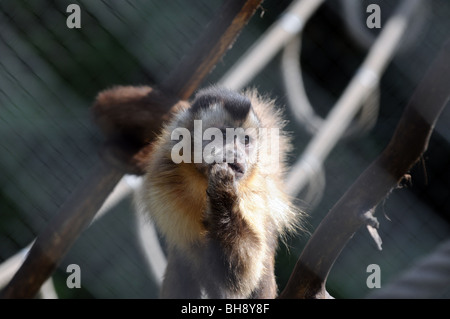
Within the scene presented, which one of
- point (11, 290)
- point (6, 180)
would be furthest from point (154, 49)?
point (11, 290)

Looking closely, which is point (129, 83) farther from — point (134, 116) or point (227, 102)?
point (227, 102)

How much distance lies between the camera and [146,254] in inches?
88.3

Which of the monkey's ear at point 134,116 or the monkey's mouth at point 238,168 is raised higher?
the monkey's ear at point 134,116

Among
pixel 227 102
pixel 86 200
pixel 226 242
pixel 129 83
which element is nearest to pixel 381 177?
pixel 226 242

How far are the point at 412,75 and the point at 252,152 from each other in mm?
1761

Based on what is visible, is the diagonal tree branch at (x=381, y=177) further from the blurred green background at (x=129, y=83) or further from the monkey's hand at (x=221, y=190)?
the blurred green background at (x=129, y=83)

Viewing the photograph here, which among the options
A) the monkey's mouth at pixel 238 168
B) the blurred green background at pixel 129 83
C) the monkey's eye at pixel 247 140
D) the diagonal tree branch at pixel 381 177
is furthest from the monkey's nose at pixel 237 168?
the blurred green background at pixel 129 83

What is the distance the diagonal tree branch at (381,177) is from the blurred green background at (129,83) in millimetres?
1428

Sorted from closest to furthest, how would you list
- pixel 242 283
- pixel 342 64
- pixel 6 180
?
pixel 242 283 → pixel 6 180 → pixel 342 64

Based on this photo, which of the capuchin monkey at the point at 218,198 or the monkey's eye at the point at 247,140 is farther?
the monkey's eye at the point at 247,140

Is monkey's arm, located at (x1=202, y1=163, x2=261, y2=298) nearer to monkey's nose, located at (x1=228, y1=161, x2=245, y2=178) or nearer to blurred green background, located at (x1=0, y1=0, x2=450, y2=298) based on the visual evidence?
monkey's nose, located at (x1=228, y1=161, x2=245, y2=178)

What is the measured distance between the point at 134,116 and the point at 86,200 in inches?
13.8

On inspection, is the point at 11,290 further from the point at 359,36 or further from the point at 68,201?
the point at 359,36

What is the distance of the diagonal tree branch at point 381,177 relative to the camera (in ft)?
2.99
